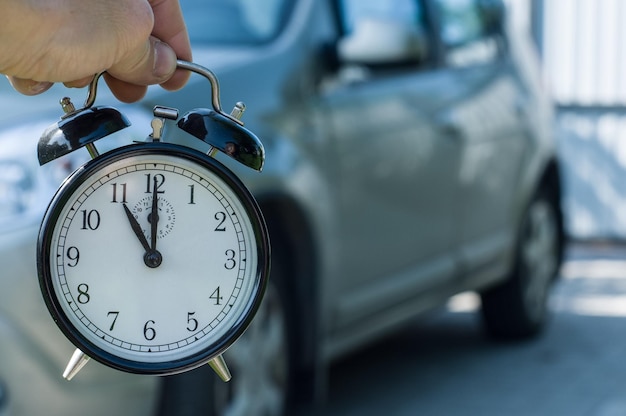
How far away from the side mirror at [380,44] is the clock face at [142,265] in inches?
128

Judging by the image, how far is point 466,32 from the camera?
5707 mm

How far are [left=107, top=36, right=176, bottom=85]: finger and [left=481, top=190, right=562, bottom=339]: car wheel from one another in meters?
4.99

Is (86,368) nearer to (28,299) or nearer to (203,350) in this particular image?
(28,299)

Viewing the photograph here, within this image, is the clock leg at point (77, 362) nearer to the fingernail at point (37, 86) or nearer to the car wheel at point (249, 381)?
the fingernail at point (37, 86)

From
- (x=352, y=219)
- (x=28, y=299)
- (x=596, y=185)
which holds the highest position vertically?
(x=28, y=299)

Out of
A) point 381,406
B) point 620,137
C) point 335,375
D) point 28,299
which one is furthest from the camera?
point 620,137

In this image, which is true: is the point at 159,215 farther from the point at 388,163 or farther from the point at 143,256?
the point at 388,163

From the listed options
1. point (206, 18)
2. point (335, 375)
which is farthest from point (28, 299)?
point (335, 375)

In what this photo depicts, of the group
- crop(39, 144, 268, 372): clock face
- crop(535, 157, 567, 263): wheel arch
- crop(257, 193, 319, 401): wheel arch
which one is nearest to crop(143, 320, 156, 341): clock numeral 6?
crop(39, 144, 268, 372): clock face

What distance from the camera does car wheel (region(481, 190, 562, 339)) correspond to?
19.8 ft

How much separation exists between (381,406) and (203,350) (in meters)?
4.20

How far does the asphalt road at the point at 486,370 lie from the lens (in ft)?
17.0

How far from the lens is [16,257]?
2.88 m

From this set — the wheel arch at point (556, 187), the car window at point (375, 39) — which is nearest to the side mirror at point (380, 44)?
the car window at point (375, 39)
